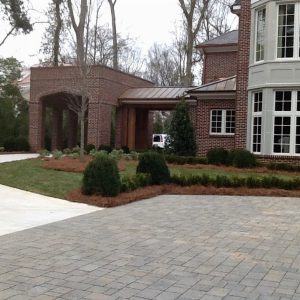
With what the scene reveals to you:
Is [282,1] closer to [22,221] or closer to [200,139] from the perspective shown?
[200,139]

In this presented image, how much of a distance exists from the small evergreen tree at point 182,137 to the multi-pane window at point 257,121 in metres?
4.08

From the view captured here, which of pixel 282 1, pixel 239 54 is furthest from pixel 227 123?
pixel 282 1

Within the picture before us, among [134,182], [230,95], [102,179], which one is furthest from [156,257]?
[230,95]

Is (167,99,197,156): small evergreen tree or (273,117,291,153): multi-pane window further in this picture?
(167,99,197,156): small evergreen tree

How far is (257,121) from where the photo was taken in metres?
20.7

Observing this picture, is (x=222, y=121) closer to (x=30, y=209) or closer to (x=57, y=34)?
(x=30, y=209)

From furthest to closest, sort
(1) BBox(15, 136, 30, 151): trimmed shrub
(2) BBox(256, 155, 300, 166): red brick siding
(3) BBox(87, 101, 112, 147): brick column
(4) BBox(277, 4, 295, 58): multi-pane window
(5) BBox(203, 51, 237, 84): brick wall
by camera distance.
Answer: (1) BBox(15, 136, 30, 151): trimmed shrub
(5) BBox(203, 51, 237, 84): brick wall
(3) BBox(87, 101, 112, 147): brick column
(4) BBox(277, 4, 295, 58): multi-pane window
(2) BBox(256, 155, 300, 166): red brick siding

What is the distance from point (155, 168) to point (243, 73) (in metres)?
8.10

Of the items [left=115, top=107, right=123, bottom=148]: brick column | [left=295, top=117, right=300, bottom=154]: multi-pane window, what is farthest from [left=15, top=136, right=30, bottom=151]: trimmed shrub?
[left=295, top=117, right=300, bottom=154]: multi-pane window

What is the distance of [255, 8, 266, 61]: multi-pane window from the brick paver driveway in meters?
11.3

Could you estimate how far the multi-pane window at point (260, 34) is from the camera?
2072 centimetres

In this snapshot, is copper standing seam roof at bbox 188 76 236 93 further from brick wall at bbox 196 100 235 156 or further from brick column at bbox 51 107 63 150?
brick column at bbox 51 107 63 150

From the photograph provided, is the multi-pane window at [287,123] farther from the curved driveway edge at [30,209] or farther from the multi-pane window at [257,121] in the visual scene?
the curved driveway edge at [30,209]

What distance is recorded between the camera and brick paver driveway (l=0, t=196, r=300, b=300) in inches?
215
